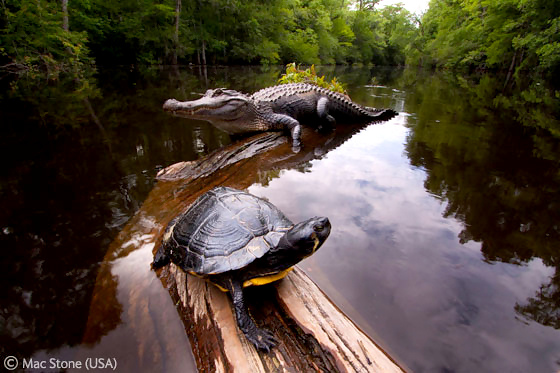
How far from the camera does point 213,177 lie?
3.47 metres

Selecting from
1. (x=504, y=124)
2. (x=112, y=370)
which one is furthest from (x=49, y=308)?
(x=504, y=124)

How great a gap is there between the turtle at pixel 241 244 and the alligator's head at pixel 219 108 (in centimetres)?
240

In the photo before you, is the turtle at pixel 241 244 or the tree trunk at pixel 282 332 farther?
the turtle at pixel 241 244

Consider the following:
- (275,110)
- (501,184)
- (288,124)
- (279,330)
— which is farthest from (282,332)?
(275,110)

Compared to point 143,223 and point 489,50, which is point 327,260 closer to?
point 143,223

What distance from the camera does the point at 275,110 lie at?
5488 mm

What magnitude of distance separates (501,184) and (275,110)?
3.91m

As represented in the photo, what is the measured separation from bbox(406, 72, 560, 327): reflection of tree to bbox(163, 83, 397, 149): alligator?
169 cm

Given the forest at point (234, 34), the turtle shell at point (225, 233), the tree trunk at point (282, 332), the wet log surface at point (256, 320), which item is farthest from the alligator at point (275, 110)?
the forest at point (234, 34)

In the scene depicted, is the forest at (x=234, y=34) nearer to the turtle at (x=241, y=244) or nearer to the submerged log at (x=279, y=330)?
the turtle at (x=241, y=244)

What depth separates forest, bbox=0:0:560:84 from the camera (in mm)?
14664

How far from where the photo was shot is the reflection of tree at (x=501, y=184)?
2.38 meters

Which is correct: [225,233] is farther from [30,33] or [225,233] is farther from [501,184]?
[30,33]

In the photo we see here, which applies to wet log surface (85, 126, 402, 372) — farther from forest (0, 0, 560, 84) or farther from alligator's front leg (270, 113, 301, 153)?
forest (0, 0, 560, 84)
